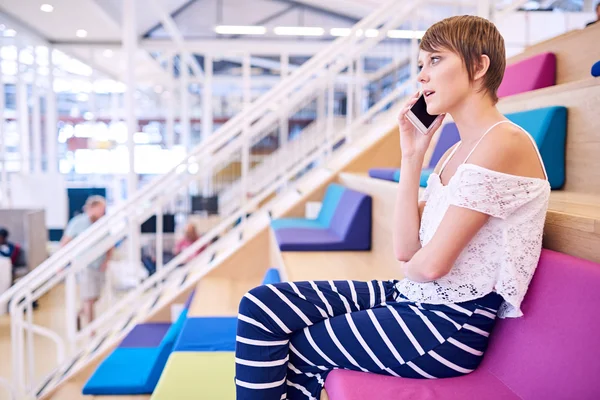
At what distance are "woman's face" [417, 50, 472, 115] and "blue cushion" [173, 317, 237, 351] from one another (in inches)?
59.6

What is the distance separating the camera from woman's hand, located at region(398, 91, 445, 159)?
1.39m

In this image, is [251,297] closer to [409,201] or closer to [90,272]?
[409,201]

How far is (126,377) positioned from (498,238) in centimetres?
218

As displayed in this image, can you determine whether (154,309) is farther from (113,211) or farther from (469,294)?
(469,294)

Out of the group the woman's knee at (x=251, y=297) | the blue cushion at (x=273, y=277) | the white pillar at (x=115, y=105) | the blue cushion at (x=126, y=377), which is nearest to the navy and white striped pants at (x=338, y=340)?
the woman's knee at (x=251, y=297)

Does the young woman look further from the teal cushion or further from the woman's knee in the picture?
the teal cushion

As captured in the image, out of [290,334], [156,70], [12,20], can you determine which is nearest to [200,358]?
[290,334]

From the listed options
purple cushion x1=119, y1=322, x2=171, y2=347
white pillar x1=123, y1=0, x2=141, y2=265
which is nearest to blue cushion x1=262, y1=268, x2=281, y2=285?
purple cushion x1=119, y1=322, x2=171, y2=347

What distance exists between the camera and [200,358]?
7.20 feet

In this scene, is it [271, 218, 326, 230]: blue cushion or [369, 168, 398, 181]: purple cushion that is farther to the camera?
[271, 218, 326, 230]: blue cushion

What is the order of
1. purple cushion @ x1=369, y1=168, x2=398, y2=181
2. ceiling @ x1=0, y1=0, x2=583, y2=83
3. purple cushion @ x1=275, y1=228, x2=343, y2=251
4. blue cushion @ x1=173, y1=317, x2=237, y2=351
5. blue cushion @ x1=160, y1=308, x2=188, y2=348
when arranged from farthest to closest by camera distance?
ceiling @ x1=0, y1=0, x2=583, y2=83, purple cushion @ x1=275, y1=228, x2=343, y2=251, purple cushion @ x1=369, y1=168, x2=398, y2=181, blue cushion @ x1=160, y1=308, x2=188, y2=348, blue cushion @ x1=173, y1=317, x2=237, y2=351

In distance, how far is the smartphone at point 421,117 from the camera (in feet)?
4.55

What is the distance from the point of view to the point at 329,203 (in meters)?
3.59

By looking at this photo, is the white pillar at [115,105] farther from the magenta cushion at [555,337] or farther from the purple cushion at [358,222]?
the magenta cushion at [555,337]
